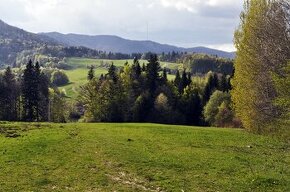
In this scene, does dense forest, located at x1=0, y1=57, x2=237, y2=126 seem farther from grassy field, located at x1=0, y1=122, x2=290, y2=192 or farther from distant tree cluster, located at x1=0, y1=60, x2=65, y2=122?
grassy field, located at x1=0, y1=122, x2=290, y2=192

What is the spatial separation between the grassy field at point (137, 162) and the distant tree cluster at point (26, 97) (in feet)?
190

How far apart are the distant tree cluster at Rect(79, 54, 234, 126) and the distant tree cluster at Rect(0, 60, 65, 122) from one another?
11962 mm

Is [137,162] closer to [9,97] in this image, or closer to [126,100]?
[126,100]

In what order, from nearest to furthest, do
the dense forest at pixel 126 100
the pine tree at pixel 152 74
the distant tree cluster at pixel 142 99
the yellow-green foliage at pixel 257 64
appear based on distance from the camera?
the yellow-green foliage at pixel 257 64, the dense forest at pixel 126 100, the distant tree cluster at pixel 142 99, the pine tree at pixel 152 74

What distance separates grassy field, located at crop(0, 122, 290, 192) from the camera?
28891 mm

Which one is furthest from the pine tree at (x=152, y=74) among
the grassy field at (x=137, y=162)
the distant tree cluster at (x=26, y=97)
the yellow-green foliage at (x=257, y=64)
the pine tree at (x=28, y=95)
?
the grassy field at (x=137, y=162)

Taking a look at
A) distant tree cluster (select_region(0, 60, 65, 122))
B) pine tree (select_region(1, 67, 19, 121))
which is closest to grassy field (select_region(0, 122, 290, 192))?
distant tree cluster (select_region(0, 60, 65, 122))

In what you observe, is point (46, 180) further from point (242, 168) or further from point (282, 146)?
point (282, 146)

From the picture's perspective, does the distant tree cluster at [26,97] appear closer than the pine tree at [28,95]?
No

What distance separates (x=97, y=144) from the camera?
4231cm

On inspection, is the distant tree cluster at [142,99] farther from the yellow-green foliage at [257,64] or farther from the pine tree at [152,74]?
the yellow-green foliage at [257,64]

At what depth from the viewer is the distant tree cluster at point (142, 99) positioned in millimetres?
113312

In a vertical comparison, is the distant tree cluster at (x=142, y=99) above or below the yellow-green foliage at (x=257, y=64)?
below

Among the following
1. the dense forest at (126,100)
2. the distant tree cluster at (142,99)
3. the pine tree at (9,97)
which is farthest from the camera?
the distant tree cluster at (142,99)
